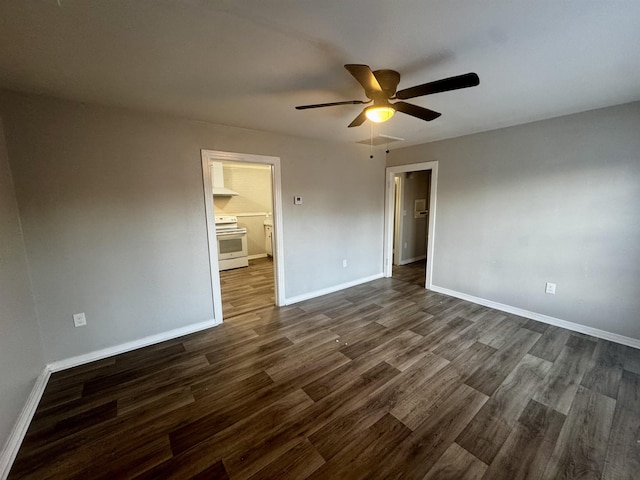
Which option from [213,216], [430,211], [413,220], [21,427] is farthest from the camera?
[413,220]

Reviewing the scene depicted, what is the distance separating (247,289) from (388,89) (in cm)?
361

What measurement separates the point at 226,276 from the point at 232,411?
3.53 meters

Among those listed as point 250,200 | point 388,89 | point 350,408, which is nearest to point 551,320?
point 350,408

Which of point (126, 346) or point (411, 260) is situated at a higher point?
point (411, 260)

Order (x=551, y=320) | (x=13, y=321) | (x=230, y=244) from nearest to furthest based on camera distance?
(x=13, y=321), (x=551, y=320), (x=230, y=244)

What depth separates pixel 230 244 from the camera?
5.52m

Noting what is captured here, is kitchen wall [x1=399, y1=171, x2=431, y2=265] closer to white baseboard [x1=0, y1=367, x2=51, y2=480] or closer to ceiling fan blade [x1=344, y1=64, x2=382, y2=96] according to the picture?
ceiling fan blade [x1=344, y1=64, x2=382, y2=96]

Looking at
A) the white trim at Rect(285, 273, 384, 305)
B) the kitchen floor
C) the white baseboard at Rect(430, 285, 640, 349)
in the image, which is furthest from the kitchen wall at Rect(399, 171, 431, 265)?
the kitchen floor

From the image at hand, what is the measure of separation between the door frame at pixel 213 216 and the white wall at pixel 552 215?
2460mm

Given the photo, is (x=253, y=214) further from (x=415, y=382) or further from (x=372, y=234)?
(x=415, y=382)

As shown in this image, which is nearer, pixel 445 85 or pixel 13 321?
pixel 445 85

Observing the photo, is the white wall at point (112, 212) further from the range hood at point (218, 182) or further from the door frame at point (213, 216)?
the range hood at point (218, 182)

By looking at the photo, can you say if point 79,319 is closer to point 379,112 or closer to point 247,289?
point 247,289

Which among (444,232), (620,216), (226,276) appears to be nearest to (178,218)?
(226,276)
